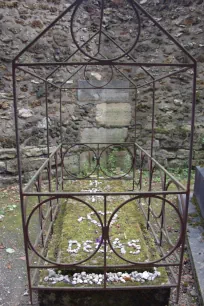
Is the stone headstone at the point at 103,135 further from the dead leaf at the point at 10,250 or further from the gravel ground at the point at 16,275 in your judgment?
the dead leaf at the point at 10,250

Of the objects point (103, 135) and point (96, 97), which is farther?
point (103, 135)

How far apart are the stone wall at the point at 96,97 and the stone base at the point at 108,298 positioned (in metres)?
2.69

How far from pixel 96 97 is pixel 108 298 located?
343cm

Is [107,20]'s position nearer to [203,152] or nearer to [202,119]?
[202,119]

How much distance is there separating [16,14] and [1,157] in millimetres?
2199

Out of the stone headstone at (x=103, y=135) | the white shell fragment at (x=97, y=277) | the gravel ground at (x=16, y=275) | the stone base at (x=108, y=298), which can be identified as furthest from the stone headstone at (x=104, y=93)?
the stone base at (x=108, y=298)

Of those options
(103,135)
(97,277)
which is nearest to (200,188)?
(97,277)

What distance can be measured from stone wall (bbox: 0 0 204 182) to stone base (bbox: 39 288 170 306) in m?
2.69

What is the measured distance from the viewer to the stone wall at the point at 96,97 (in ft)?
13.4

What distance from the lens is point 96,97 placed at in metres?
4.67

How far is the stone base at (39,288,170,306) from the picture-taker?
6.20ft

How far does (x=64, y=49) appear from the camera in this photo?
437cm

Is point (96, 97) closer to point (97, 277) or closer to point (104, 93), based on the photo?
point (104, 93)

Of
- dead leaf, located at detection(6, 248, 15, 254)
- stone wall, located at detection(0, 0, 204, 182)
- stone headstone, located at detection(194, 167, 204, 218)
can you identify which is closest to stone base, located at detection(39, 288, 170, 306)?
dead leaf, located at detection(6, 248, 15, 254)
